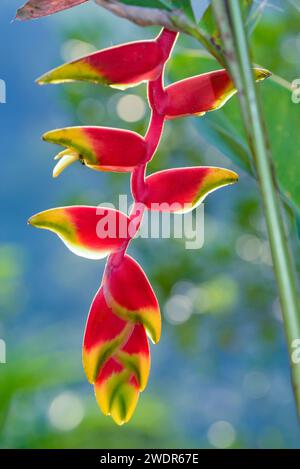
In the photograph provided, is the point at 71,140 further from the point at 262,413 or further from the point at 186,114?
the point at 262,413

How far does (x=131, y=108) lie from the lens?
2.89ft

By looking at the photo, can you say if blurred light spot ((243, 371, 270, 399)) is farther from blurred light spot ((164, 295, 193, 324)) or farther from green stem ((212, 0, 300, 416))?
green stem ((212, 0, 300, 416))

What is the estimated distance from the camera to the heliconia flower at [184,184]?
0.98 feet

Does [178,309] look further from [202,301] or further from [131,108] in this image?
[131,108]

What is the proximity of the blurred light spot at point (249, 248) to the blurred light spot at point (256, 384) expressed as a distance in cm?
18

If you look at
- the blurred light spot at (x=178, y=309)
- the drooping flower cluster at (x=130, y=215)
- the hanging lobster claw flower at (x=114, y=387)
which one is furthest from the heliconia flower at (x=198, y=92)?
the blurred light spot at (x=178, y=309)

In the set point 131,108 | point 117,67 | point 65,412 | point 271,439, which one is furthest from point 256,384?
point 117,67

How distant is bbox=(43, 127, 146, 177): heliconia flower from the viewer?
0.87 feet

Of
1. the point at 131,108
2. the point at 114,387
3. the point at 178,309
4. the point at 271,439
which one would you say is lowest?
the point at 114,387

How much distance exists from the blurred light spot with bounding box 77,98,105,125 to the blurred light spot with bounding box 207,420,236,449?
1.44ft

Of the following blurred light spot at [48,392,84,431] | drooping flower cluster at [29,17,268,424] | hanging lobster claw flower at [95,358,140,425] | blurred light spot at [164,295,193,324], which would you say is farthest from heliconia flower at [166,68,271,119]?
blurred light spot at [164,295,193,324]

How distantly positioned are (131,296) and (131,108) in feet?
2.04

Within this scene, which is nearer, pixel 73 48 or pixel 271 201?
pixel 271 201
